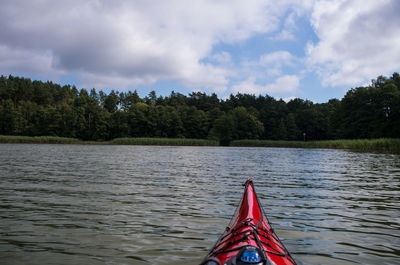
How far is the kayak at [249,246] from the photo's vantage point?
2.93 meters

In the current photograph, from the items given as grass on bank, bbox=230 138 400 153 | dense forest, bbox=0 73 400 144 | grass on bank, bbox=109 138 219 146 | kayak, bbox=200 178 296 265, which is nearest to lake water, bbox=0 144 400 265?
kayak, bbox=200 178 296 265

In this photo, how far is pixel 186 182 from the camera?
37.9 ft

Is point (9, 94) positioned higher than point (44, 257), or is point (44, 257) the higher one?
point (9, 94)

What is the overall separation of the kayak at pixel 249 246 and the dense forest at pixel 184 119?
7156 cm

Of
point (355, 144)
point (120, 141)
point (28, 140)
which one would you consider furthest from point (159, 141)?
point (355, 144)

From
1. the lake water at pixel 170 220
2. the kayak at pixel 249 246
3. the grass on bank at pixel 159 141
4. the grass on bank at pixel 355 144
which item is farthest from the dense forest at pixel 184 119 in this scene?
the kayak at pixel 249 246

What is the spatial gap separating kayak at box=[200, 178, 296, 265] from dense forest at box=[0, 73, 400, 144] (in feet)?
235

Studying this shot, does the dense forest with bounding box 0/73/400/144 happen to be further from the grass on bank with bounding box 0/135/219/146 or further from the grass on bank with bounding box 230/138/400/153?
the grass on bank with bounding box 0/135/219/146

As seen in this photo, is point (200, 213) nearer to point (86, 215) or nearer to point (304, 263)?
point (86, 215)

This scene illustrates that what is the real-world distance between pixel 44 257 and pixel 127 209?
2952 millimetres

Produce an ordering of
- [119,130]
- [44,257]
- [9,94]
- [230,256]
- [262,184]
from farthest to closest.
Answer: [9,94], [119,130], [262,184], [44,257], [230,256]

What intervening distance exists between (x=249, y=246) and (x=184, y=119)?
9403 cm

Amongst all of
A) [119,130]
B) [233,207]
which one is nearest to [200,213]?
[233,207]

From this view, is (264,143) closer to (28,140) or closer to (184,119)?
(184,119)
